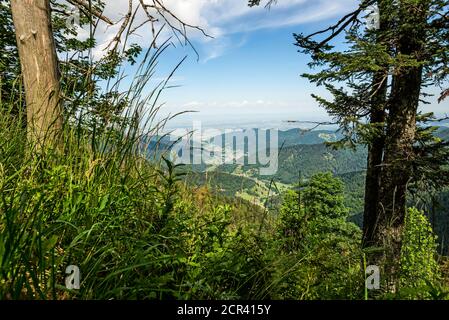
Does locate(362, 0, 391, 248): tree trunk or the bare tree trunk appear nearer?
the bare tree trunk

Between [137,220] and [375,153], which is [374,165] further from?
[137,220]

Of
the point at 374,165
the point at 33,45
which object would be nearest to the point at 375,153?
the point at 374,165

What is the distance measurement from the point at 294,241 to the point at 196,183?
1623mm

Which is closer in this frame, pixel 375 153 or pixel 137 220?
pixel 137 220

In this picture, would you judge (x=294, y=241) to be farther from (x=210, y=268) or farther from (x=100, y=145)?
(x=100, y=145)

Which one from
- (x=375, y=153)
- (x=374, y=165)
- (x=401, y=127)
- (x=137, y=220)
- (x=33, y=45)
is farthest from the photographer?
(x=375, y=153)

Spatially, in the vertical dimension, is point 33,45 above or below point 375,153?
above

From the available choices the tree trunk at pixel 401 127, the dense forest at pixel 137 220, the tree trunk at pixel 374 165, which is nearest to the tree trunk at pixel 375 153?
the tree trunk at pixel 374 165

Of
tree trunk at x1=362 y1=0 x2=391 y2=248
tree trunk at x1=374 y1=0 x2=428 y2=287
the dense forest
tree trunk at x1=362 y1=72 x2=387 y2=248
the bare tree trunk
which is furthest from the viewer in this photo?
tree trunk at x1=362 y1=72 x2=387 y2=248

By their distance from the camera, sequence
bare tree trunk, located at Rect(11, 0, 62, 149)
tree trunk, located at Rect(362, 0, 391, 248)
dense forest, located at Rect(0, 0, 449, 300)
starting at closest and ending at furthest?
1. dense forest, located at Rect(0, 0, 449, 300)
2. bare tree trunk, located at Rect(11, 0, 62, 149)
3. tree trunk, located at Rect(362, 0, 391, 248)

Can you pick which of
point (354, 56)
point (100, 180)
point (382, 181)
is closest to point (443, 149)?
point (382, 181)

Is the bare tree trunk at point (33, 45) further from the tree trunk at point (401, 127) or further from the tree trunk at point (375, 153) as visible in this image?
the tree trunk at point (375, 153)

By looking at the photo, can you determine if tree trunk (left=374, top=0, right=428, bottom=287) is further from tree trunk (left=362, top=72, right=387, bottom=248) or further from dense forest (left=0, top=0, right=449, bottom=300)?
dense forest (left=0, top=0, right=449, bottom=300)

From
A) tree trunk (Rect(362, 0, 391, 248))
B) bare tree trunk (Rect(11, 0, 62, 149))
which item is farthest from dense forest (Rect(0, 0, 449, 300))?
tree trunk (Rect(362, 0, 391, 248))
